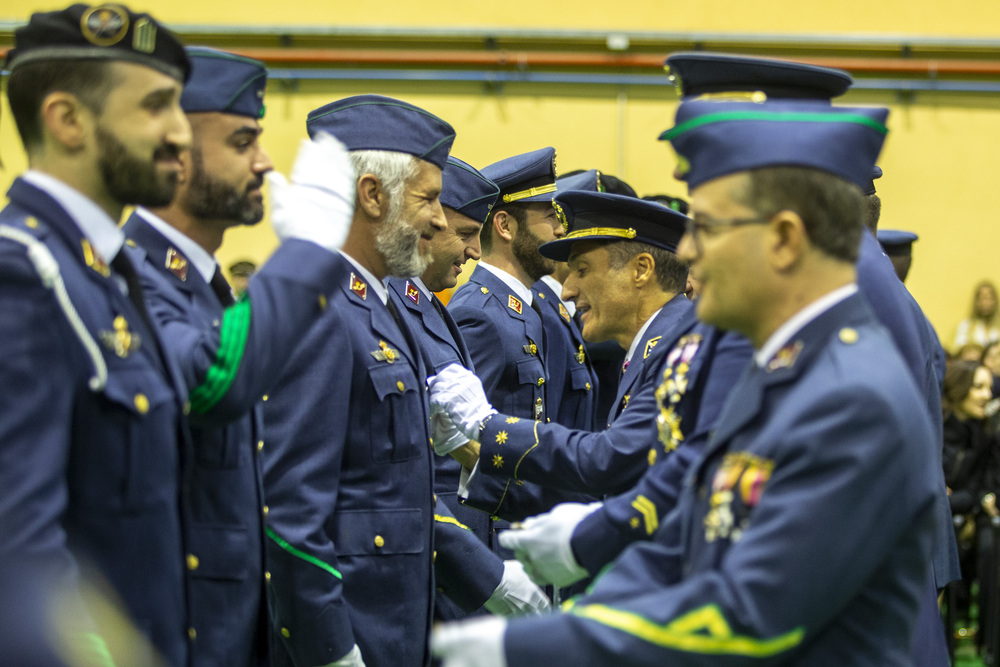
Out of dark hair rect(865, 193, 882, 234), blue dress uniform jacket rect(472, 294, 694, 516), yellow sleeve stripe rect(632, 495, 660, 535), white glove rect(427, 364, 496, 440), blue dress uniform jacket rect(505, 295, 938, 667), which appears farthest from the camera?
dark hair rect(865, 193, 882, 234)

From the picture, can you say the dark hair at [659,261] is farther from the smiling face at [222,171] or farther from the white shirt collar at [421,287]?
the smiling face at [222,171]

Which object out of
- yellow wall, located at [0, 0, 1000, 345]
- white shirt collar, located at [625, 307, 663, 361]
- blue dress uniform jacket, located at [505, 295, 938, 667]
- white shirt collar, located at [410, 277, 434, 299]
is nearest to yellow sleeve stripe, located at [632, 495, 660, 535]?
blue dress uniform jacket, located at [505, 295, 938, 667]

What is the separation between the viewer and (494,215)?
4.44 metres

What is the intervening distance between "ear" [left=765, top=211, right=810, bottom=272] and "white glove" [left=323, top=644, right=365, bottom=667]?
4.35ft

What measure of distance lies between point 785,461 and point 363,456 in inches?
48.6

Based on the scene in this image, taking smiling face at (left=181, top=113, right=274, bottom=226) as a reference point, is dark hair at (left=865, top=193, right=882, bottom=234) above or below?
below

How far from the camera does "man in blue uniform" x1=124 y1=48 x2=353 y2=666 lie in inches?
71.7

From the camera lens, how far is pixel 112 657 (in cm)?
154

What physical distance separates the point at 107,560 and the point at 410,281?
1.94 meters

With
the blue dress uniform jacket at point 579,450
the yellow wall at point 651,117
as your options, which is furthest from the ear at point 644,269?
the yellow wall at point 651,117

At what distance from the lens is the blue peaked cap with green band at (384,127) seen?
2.78m

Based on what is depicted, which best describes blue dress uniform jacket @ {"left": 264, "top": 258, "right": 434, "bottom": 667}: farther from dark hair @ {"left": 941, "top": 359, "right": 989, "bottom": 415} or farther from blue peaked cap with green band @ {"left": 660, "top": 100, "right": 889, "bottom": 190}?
dark hair @ {"left": 941, "top": 359, "right": 989, "bottom": 415}

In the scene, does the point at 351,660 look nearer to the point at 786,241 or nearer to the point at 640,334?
the point at 786,241

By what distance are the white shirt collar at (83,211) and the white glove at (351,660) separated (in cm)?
103
